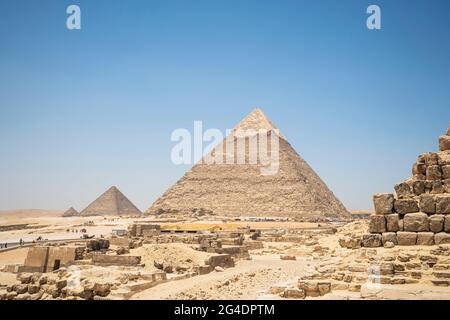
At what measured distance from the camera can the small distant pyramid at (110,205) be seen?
88312mm

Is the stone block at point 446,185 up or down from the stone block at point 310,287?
up

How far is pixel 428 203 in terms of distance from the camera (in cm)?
824

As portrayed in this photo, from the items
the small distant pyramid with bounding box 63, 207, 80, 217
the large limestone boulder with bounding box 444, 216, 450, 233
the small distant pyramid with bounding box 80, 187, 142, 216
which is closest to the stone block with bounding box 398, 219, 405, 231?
the large limestone boulder with bounding box 444, 216, 450, 233

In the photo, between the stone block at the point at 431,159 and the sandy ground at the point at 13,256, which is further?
the sandy ground at the point at 13,256

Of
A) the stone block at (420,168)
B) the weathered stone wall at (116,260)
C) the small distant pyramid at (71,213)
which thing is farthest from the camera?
the small distant pyramid at (71,213)

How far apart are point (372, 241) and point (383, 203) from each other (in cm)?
65

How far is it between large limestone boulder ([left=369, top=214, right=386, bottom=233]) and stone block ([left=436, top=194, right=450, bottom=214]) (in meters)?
0.85

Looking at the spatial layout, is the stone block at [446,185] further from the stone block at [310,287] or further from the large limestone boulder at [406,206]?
the stone block at [310,287]

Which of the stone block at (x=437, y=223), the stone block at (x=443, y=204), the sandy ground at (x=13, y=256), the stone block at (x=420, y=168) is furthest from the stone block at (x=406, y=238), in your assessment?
the sandy ground at (x=13, y=256)

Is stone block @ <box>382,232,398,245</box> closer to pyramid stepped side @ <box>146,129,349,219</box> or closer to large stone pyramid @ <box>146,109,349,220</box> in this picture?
large stone pyramid @ <box>146,109,349,220</box>

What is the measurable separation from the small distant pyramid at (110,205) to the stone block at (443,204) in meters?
82.2

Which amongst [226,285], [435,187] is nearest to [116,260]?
[226,285]

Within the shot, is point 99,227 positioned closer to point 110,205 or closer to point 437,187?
point 110,205

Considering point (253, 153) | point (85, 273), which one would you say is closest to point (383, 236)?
point (85, 273)
